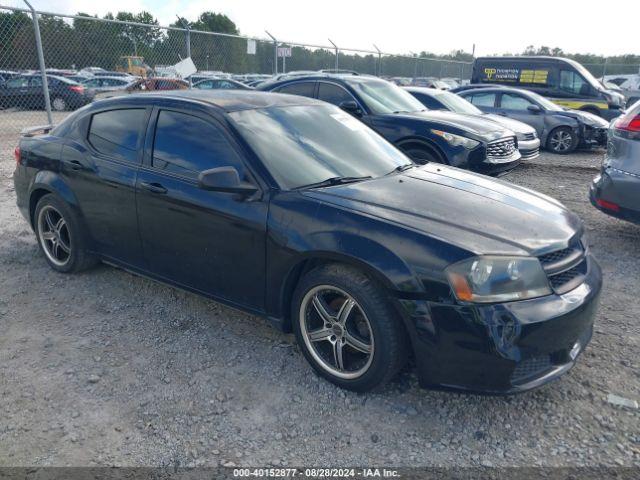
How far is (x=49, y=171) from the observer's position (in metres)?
4.38

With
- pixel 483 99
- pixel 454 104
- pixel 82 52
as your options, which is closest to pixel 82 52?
pixel 82 52

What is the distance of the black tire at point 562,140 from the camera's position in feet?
36.5

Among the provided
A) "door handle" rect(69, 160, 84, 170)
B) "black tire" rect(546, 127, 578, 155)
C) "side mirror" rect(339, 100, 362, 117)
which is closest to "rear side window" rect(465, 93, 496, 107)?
"black tire" rect(546, 127, 578, 155)

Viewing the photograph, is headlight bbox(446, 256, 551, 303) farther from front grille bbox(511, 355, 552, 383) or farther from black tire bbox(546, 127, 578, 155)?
black tire bbox(546, 127, 578, 155)

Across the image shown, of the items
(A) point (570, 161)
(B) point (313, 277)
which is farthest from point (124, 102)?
(A) point (570, 161)

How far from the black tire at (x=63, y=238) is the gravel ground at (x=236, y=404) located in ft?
1.41

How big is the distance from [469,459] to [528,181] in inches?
272

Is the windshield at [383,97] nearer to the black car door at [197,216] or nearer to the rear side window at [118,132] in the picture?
the rear side window at [118,132]

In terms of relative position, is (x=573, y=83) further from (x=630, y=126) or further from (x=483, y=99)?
(x=630, y=126)

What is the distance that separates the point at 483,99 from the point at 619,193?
7618 mm

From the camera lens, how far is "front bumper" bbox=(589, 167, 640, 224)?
486 cm

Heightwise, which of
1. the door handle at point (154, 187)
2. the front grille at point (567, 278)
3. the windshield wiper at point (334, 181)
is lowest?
the front grille at point (567, 278)

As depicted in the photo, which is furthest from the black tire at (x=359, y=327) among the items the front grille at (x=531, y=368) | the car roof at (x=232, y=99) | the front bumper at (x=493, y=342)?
the car roof at (x=232, y=99)

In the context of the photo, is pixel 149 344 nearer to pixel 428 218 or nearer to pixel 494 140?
pixel 428 218
